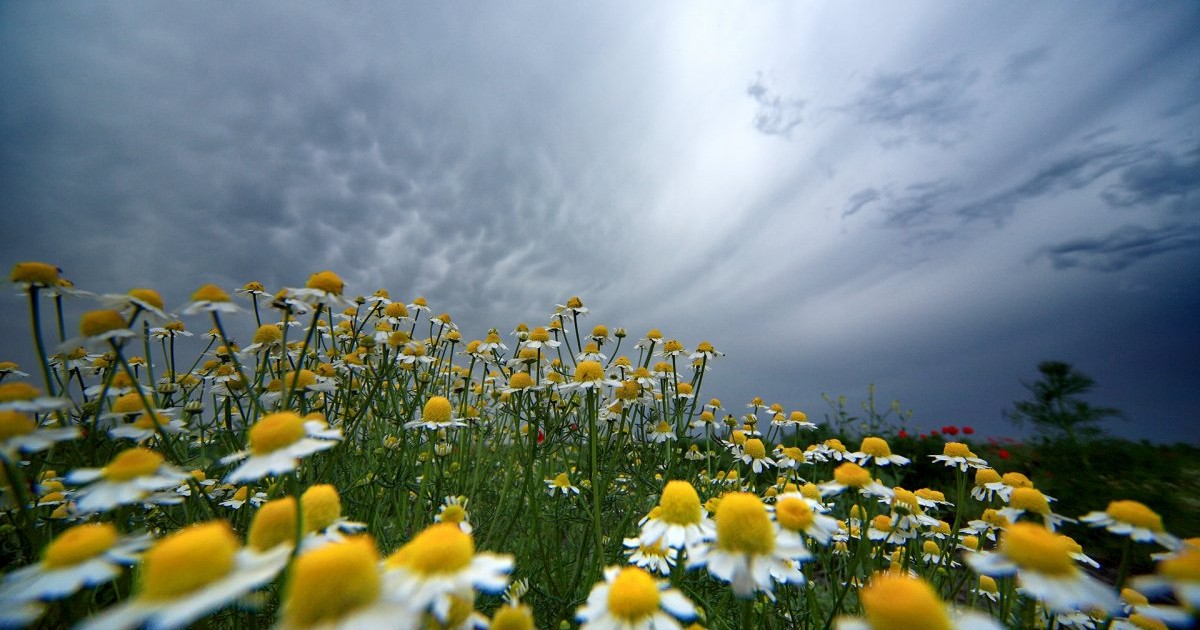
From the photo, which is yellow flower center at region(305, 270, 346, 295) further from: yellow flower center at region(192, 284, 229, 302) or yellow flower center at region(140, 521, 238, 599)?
yellow flower center at region(140, 521, 238, 599)

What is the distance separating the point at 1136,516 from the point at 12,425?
133 inches

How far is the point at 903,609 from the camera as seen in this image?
0.81 meters

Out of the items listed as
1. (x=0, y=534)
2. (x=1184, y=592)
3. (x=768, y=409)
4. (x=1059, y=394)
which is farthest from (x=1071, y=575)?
(x=1059, y=394)

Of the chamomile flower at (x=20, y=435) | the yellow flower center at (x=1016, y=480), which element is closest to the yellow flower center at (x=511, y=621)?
the chamomile flower at (x=20, y=435)

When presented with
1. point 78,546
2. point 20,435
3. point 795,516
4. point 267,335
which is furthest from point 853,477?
point 267,335

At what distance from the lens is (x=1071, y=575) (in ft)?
3.63

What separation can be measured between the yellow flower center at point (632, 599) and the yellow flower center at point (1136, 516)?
160 cm

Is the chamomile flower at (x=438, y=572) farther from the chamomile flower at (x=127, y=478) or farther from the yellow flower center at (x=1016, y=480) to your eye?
the yellow flower center at (x=1016, y=480)

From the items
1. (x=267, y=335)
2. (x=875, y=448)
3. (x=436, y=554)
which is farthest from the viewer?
(x=267, y=335)

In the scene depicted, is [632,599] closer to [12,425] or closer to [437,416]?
[12,425]

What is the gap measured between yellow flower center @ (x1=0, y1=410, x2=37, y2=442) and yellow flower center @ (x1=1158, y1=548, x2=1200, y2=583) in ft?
9.27

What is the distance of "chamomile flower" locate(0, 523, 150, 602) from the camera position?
93 cm

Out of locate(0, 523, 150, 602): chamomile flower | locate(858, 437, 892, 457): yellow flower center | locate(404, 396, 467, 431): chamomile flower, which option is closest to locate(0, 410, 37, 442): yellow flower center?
locate(0, 523, 150, 602): chamomile flower

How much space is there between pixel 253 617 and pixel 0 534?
1.86 m
